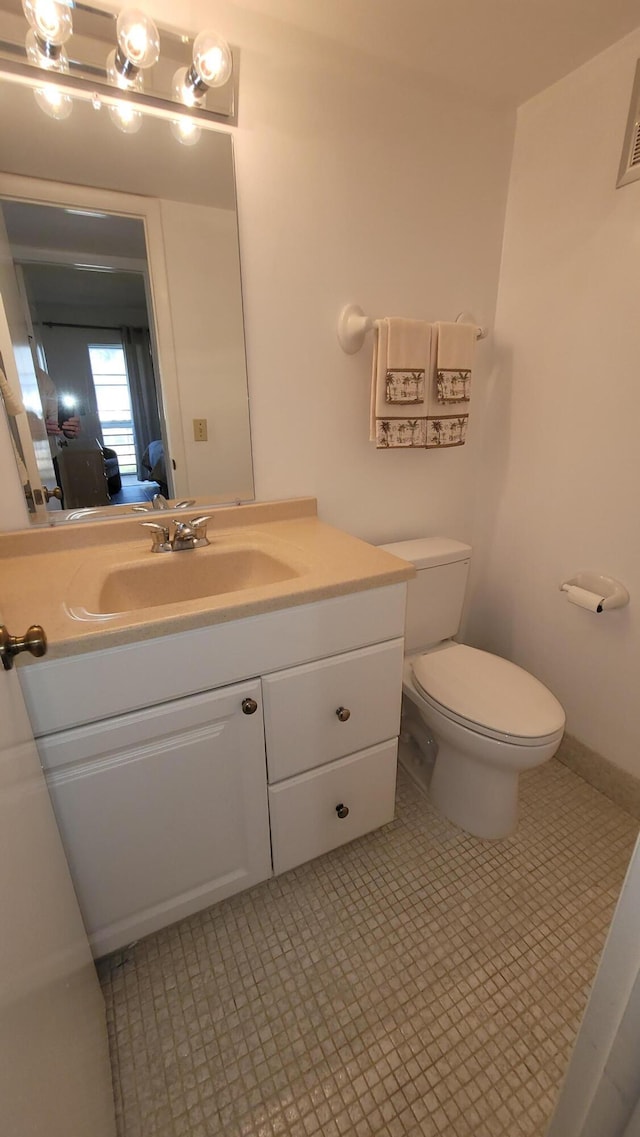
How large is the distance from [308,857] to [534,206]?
2069mm

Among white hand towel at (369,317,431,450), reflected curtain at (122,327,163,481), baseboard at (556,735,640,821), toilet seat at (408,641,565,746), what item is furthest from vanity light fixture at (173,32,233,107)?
baseboard at (556,735,640,821)

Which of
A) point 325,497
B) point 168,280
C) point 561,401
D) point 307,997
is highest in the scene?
point 168,280

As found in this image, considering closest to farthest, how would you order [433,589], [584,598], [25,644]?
[25,644]
[584,598]
[433,589]

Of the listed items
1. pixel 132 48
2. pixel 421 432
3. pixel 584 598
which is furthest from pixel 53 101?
pixel 584 598

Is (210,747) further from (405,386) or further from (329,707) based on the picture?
(405,386)

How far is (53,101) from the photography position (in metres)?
1.01

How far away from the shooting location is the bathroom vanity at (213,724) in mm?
832

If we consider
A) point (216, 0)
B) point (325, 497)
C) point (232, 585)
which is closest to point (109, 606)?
point (232, 585)

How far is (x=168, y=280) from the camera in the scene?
46.8 inches

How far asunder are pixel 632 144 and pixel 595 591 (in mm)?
1222

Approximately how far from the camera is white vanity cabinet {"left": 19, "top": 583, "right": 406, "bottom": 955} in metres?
0.84

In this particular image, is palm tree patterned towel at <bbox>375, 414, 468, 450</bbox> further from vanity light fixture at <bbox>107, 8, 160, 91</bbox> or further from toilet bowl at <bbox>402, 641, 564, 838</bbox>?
vanity light fixture at <bbox>107, 8, 160, 91</bbox>

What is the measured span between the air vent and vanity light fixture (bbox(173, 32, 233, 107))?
1.02m

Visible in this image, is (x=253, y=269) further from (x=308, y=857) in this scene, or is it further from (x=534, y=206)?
(x=308, y=857)
